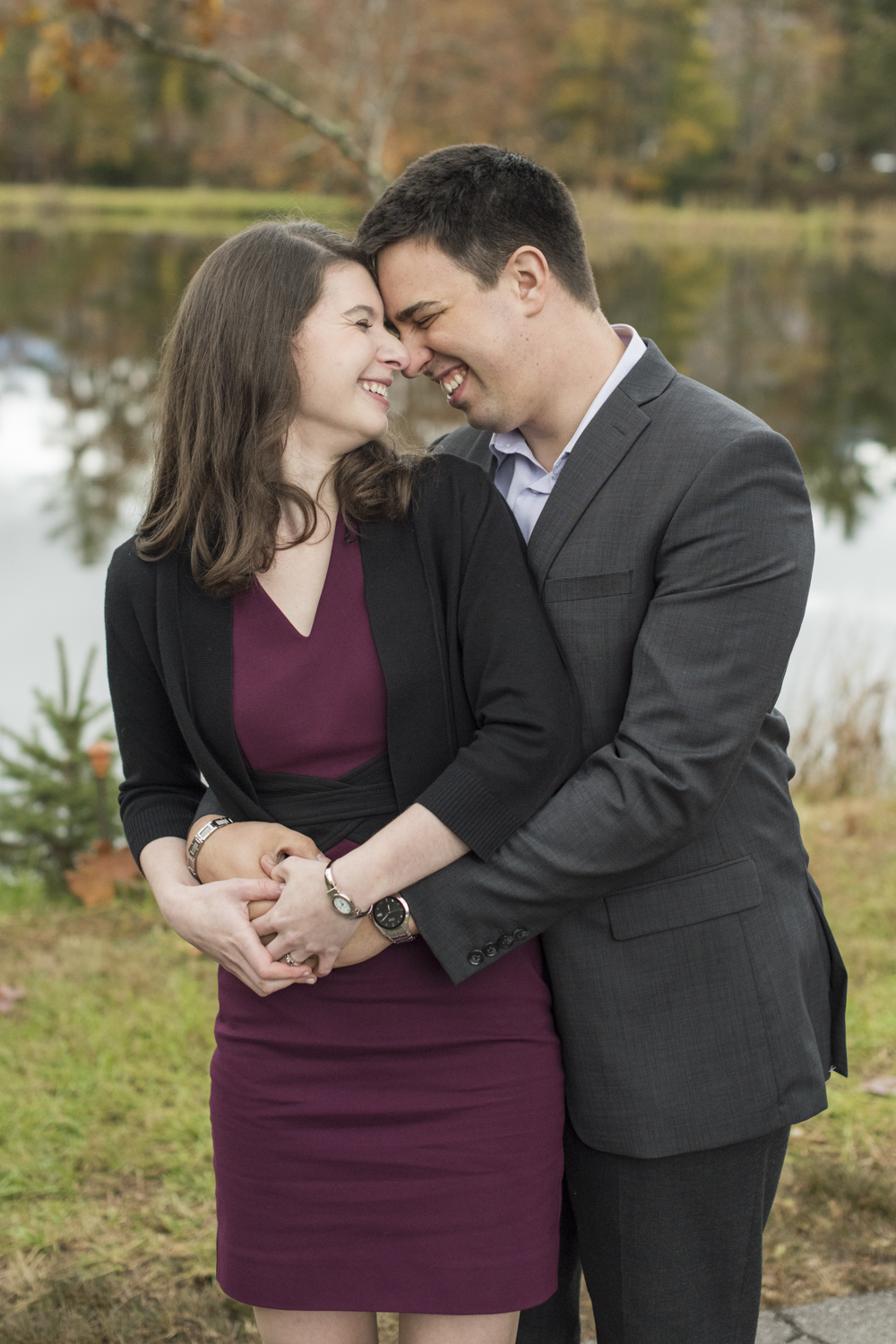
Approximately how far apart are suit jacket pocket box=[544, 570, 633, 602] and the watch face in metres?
0.51

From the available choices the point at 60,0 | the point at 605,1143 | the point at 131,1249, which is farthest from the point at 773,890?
the point at 60,0

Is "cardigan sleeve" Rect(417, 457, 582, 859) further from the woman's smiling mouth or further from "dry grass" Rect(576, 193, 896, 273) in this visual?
"dry grass" Rect(576, 193, 896, 273)

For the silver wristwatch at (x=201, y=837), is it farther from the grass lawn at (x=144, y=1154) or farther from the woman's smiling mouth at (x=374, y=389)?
the grass lawn at (x=144, y=1154)

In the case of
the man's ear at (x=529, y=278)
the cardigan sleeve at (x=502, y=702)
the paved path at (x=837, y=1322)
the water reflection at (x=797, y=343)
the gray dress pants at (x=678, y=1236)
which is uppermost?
the man's ear at (x=529, y=278)

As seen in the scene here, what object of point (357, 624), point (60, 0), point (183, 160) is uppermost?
point (60, 0)

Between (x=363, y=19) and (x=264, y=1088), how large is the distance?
257 inches

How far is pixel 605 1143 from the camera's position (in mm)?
1938

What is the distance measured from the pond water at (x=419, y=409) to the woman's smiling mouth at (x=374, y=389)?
11 cm

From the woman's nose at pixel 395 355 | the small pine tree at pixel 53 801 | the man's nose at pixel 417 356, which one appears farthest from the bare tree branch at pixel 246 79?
the woman's nose at pixel 395 355

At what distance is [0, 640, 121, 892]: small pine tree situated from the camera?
202 inches

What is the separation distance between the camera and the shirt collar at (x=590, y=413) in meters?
2.06

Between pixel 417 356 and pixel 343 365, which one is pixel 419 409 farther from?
pixel 343 365

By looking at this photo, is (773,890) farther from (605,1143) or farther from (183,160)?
(183,160)

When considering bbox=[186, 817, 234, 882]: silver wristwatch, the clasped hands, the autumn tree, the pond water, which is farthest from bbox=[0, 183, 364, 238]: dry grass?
the clasped hands
